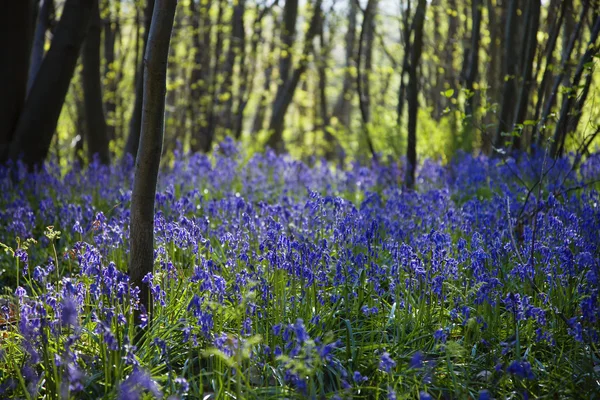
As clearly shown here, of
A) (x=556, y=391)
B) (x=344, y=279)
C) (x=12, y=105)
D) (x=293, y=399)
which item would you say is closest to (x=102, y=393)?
(x=293, y=399)

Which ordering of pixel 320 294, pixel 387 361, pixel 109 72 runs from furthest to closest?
pixel 109 72
pixel 320 294
pixel 387 361

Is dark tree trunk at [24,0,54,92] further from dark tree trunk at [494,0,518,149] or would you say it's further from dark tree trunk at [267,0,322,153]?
dark tree trunk at [494,0,518,149]

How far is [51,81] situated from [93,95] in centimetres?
184

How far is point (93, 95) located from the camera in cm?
943

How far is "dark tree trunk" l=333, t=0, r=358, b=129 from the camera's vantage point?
66.9 ft

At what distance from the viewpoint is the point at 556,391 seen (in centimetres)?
265

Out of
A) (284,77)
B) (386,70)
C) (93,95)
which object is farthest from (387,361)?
(284,77)

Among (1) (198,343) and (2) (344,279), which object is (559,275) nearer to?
(2) (344,279)

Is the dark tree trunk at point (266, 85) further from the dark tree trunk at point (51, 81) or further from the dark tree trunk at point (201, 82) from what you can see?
the dark tree trunk at point (51, 81)

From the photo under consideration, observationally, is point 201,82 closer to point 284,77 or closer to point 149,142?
point 284,77

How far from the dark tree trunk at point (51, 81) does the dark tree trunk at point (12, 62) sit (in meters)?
0.28

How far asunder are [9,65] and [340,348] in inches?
262

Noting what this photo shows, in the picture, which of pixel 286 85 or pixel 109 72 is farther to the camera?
pixel 109 72

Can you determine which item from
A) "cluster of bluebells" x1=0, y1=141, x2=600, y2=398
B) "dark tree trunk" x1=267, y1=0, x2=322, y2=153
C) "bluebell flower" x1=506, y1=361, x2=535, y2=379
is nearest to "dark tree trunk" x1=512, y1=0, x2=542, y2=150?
"cluster of bluebells" x1=0, y1=141, x2=600, y2=398
